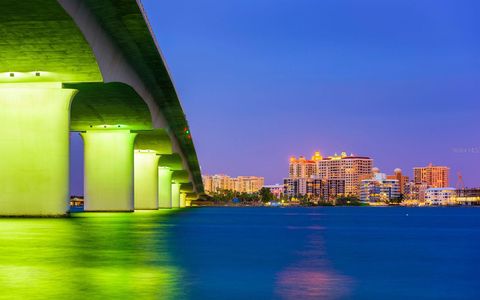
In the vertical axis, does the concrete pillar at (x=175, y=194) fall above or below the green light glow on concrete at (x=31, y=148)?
below

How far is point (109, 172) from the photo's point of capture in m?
58.2

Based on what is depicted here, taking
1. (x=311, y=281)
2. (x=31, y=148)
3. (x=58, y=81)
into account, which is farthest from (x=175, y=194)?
(x=311, y=281)

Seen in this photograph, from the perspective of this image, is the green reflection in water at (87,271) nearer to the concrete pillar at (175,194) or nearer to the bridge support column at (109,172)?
the bridge support column at (109,172)

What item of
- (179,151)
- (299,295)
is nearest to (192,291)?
(299,295)

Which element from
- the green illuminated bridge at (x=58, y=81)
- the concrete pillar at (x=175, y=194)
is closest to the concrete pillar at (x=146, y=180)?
the green illuminated bridge at (x=58, y=81)

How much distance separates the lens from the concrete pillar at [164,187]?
105 meters

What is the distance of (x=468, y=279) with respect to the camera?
34.3ft

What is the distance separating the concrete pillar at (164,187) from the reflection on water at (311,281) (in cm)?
9211

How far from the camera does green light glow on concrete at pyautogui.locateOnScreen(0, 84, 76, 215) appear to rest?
36.9 m

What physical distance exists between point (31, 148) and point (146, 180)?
152 ft

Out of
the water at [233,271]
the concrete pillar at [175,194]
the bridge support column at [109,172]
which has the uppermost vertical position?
the bridge support column at [109,172]

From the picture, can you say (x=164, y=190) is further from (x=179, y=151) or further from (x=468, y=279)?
(x=468, y=279)

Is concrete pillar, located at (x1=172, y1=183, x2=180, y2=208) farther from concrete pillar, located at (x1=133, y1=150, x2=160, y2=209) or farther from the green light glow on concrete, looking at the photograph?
the green light glow on concrete

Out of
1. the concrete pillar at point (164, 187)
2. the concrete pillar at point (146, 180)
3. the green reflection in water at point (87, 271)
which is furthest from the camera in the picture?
the concrete pillar at point (164, 187)
